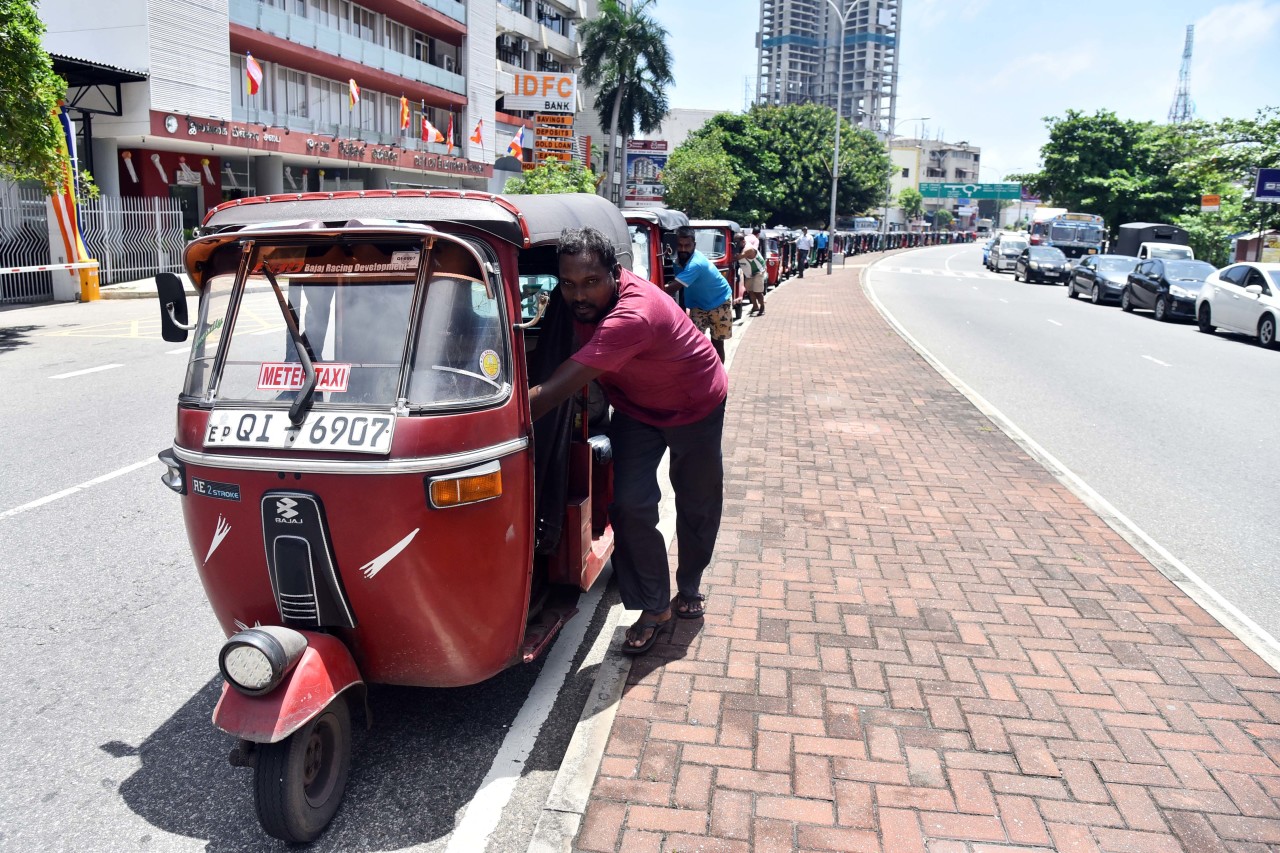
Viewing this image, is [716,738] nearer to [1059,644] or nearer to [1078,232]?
[1059,644]

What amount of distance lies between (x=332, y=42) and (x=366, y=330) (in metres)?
31.1

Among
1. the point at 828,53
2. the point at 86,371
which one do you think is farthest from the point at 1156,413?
the point at 828,53

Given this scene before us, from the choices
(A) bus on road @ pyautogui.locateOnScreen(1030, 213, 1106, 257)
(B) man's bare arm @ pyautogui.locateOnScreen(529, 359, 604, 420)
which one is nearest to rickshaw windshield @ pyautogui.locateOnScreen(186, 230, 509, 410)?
(B) man's bare arm @ pyautogui.locateOnScreen(529, 359, 604, 420)

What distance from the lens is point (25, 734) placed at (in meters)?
3.74

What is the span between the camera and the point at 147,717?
388cm

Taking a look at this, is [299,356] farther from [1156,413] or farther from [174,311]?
[1156,413]

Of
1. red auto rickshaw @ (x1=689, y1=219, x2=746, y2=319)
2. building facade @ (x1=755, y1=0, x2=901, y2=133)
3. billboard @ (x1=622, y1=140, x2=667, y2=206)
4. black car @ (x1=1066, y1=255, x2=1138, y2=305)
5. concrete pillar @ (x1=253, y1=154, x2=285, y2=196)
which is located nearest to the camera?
red auto rickshaw @ (x1=689, y1=219, x2=746, y2=319)

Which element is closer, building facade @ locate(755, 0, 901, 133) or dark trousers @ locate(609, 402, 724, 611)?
dark trousers @ locate(609, 402, 724, 611)

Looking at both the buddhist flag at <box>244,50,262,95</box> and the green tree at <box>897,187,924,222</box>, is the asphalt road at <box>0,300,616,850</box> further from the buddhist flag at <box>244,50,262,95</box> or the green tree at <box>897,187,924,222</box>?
the green tree at <box>897,187,924,222</box>

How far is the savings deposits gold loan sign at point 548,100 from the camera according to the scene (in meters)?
42.7

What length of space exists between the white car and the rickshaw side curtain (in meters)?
17.2

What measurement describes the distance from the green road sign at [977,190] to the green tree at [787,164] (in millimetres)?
44874

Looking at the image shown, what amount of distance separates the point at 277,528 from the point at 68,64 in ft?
72.0

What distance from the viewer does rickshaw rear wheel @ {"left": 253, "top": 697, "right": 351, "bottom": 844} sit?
299cm
